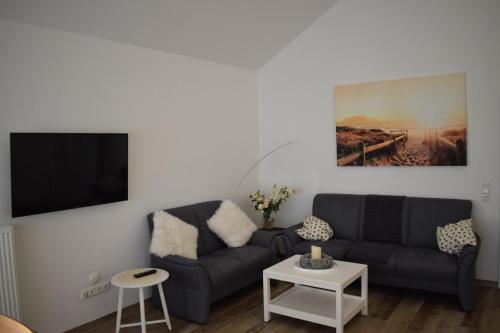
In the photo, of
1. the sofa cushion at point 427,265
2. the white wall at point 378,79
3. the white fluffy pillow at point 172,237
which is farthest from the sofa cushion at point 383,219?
the white fluffy pillow at point 172,237

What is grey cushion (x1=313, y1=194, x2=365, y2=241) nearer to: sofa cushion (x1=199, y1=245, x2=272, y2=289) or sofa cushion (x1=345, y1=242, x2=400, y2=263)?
sofa cushion (x1=345, y1=242, x2=400, y2=263)

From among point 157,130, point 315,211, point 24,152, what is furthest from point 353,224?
point 24,152

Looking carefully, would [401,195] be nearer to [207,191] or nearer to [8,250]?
[207,191]

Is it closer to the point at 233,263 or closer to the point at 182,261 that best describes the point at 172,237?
the point at 182,261

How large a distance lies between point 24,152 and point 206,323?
2053 millimetres

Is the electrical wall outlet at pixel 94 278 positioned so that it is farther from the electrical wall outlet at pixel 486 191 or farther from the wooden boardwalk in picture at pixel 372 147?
the electrical wall outlet at pixel 486 191

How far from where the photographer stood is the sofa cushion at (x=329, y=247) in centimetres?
455

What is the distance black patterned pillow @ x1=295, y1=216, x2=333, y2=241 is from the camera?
193 inches

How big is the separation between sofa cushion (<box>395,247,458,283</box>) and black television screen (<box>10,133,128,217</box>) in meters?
2.73

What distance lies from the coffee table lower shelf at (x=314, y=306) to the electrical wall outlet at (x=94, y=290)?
4.97 feet

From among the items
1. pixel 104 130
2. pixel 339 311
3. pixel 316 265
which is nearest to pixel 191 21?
pixel 104 130

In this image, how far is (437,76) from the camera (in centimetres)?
478

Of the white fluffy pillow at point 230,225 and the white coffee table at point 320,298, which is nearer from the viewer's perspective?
the white coffee table at point 320,298

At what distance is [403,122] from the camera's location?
5012 millimetres
